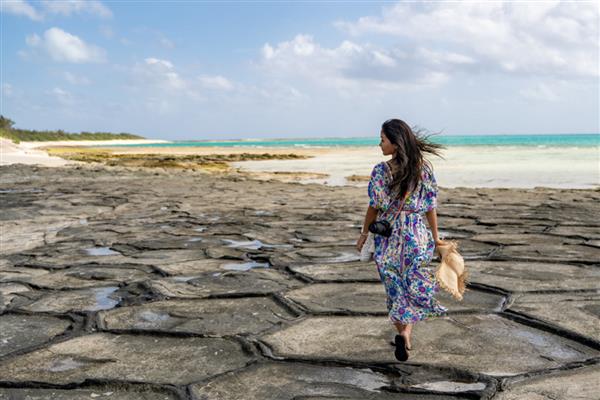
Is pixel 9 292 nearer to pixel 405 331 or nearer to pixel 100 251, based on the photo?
pixel 100 251

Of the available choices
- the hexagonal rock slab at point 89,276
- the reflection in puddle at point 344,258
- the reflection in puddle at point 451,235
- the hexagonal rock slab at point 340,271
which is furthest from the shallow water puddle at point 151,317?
the reflection in puddle at point 451,235

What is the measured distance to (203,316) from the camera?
352 cm

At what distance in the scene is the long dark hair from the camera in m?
2.82

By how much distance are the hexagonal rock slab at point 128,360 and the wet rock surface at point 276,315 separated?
1 cm

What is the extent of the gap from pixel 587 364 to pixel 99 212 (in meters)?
6.93

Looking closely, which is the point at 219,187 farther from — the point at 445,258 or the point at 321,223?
the point at 445,258

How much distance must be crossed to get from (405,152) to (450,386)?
3.16ft

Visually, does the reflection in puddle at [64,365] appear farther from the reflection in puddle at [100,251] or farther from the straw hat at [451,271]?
the reflection in puddle at [100,251]

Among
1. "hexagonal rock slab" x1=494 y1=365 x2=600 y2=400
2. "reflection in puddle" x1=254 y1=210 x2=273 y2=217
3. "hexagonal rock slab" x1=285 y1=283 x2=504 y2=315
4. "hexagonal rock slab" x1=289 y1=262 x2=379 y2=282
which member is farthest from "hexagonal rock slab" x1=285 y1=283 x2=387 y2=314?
"reflection in puddle" x1=254 y1=210 x2=273 y2=217

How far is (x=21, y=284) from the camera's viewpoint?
435 centimetres

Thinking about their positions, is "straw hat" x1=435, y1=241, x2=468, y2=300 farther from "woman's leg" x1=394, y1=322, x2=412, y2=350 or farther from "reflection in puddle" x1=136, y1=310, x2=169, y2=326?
"reflection in puddle" x1=136, y1=310, x2=169, y2=326

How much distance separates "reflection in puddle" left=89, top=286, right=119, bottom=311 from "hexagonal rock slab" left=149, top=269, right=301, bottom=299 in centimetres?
26

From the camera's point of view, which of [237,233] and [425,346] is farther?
[237,233]

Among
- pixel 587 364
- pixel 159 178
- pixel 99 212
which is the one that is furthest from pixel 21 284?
pixel 159 178
